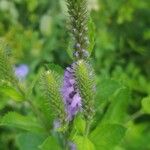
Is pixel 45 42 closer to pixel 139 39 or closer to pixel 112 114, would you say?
pixel 139 39

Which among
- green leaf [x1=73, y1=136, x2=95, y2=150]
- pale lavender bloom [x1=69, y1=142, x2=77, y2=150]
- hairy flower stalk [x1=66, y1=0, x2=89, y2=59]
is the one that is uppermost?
hairy flower stalk [x1=66, y1=0, x2=89, y2=59]

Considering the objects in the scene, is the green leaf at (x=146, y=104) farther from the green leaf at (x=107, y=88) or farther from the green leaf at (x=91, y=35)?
the green leaf at (x=91, y=35)

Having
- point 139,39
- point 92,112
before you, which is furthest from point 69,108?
point 139,39

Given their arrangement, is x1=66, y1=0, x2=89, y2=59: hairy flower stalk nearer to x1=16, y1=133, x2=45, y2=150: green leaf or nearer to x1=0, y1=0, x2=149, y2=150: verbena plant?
x1=0, y1=0, x2=149, y2=150: verbena plant

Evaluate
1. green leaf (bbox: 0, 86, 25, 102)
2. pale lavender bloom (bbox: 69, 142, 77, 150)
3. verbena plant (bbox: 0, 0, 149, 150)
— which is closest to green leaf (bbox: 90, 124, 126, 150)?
verbena plant (bbox: 0, 0, 149, 150)

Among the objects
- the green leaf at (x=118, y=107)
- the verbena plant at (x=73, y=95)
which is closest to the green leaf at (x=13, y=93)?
the verbena plant at (x=73, y=95)
